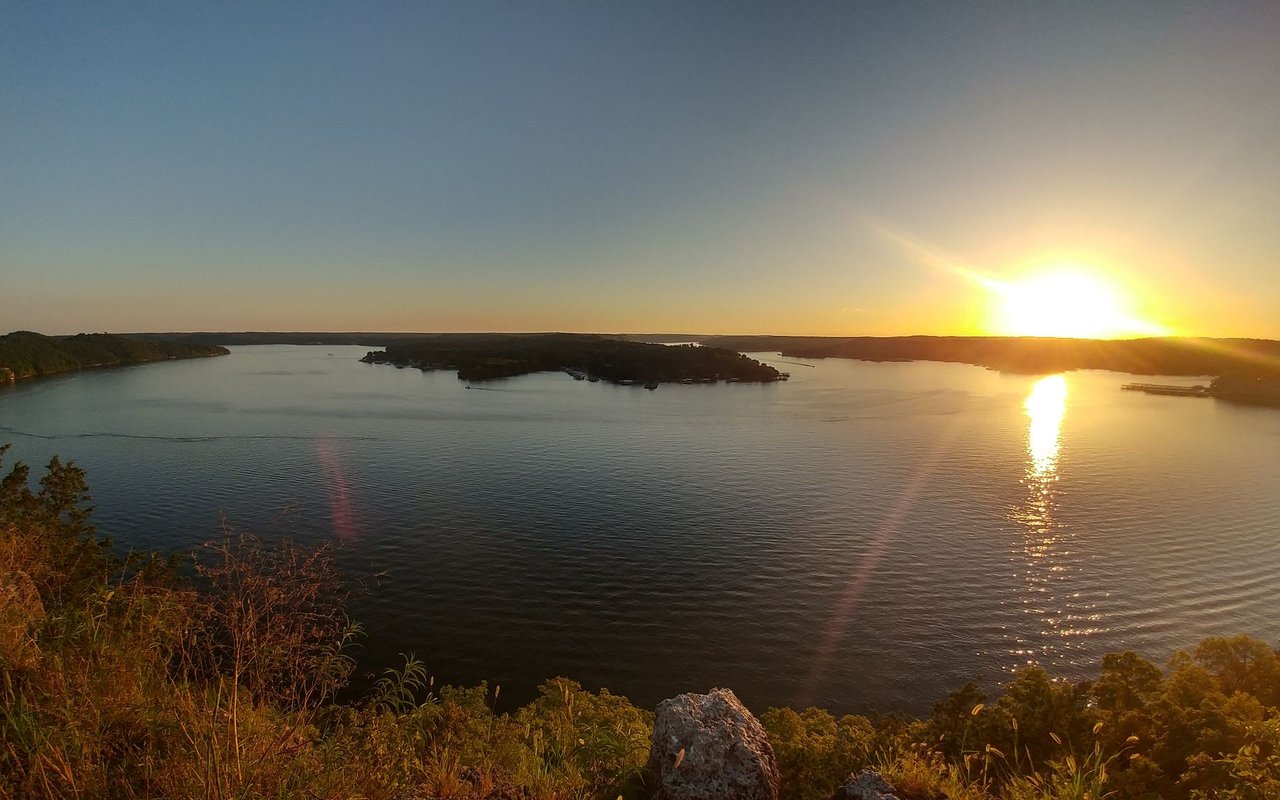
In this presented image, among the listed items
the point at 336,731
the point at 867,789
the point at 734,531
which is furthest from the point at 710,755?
the point at 734,531

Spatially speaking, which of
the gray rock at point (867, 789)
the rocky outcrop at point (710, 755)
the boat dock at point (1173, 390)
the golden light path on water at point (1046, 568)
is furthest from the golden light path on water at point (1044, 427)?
the gray rock at point (867, 789)

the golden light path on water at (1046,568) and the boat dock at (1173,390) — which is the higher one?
the boat dock at (1173,390)

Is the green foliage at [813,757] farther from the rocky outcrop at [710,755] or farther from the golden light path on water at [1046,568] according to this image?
the golden light path on water at [1046,568]

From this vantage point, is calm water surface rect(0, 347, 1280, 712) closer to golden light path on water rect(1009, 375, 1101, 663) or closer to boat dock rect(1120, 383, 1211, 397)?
golden light path on water rect(1009, 375, 1101, 663)

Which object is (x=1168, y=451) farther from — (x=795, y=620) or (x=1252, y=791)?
(x=1252, y=791)

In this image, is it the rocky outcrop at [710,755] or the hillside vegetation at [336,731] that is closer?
the hillside vegetation at [336,731]

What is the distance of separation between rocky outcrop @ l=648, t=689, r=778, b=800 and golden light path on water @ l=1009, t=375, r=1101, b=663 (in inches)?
1211

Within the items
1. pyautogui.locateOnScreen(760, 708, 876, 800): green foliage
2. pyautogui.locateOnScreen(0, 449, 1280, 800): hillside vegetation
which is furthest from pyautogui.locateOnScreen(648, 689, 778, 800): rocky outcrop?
pyautogui.locateOnScreen(760, 708, 876, 800): green foliage

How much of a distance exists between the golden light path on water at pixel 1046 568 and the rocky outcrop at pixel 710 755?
30758 mm

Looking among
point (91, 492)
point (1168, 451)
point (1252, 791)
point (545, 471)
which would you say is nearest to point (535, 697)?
point (1252, 791)

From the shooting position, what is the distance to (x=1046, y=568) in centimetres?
4347

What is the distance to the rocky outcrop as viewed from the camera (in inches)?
337

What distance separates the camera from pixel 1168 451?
81.9 meters

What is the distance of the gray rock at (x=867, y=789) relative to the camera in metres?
7.48
